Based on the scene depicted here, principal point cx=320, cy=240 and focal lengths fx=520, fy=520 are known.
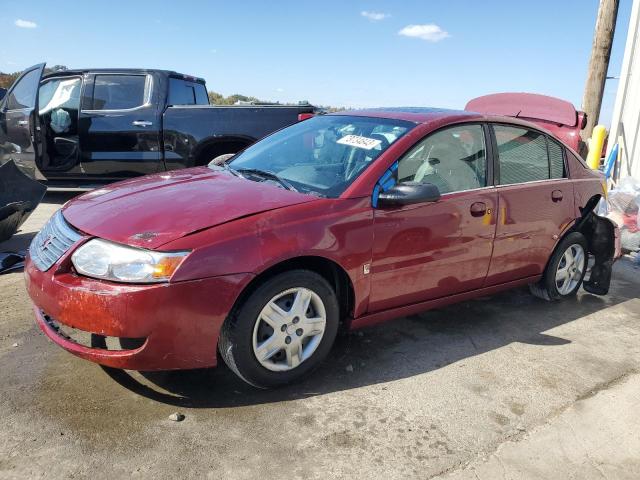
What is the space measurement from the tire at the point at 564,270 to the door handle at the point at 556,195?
0.40 meters

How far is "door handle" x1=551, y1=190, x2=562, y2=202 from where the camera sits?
13.5 ft

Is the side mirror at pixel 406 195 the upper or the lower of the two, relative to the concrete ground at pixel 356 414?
upper

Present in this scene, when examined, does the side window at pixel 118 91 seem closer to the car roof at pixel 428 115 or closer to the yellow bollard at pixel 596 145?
the car roof at pixel 428 115

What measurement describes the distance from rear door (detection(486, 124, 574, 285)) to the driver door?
13 centimetres

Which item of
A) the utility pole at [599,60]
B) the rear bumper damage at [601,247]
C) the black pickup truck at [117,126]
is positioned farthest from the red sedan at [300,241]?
the utility pole at [599,60]

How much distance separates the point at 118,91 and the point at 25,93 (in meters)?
1.18

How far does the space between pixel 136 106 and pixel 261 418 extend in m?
5.95

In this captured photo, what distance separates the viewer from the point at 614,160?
853 cm

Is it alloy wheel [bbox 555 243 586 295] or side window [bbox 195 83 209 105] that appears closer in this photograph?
alloy wheel [bbox 555 243 586 295]

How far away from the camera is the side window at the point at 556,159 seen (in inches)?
167

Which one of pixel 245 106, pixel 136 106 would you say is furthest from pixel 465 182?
pixel 136 106

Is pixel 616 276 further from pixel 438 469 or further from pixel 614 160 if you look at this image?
pixel 438 469

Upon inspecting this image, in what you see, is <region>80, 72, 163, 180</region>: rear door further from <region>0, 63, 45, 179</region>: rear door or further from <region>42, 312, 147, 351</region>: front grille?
<region>42, 312, 147, 351</region>: front grille

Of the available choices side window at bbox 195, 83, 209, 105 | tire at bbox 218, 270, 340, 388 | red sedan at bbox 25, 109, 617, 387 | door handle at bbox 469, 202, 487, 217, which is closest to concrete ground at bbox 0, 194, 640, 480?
tire at bbox 218, 270, 340, 388
